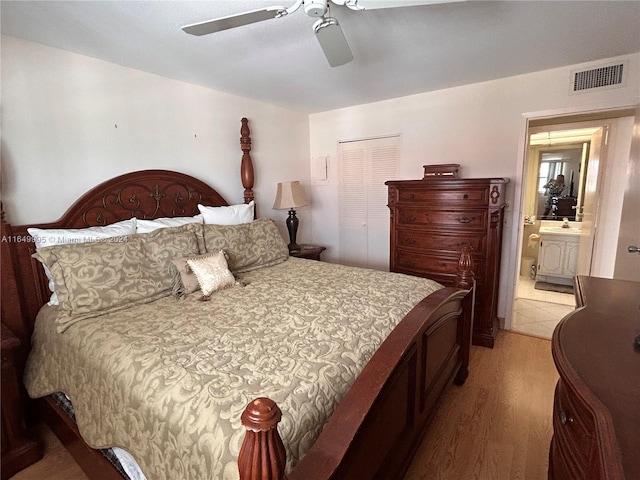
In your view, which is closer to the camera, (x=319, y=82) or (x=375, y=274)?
(x=375, y=274)

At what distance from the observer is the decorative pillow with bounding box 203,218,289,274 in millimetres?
2311

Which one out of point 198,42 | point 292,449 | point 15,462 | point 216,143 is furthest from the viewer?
point 216,143

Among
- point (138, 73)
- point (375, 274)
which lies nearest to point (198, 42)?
point (138, 73)

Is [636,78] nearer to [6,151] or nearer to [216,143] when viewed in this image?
[216,143]

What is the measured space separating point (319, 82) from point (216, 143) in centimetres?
109

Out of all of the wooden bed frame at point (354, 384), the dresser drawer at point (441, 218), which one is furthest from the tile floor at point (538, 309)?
the wooden bed frame at point (354, 384)

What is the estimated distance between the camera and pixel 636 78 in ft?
7.67

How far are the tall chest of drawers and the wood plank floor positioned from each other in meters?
0.50

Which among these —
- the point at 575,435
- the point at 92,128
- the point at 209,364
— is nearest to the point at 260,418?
the point at 209,364

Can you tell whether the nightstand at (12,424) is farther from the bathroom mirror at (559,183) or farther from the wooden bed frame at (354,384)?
the bathroom mirror at (559,183)

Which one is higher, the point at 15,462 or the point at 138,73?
the point at 138,73

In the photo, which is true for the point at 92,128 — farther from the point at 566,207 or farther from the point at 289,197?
the point at 566,207

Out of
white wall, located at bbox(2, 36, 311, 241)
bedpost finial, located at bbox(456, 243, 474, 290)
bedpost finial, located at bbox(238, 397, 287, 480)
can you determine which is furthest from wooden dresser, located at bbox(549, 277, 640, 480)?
white wall, located at bbox(2, 36, 311, 241)

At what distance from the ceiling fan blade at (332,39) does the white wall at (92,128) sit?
1.59 metres
